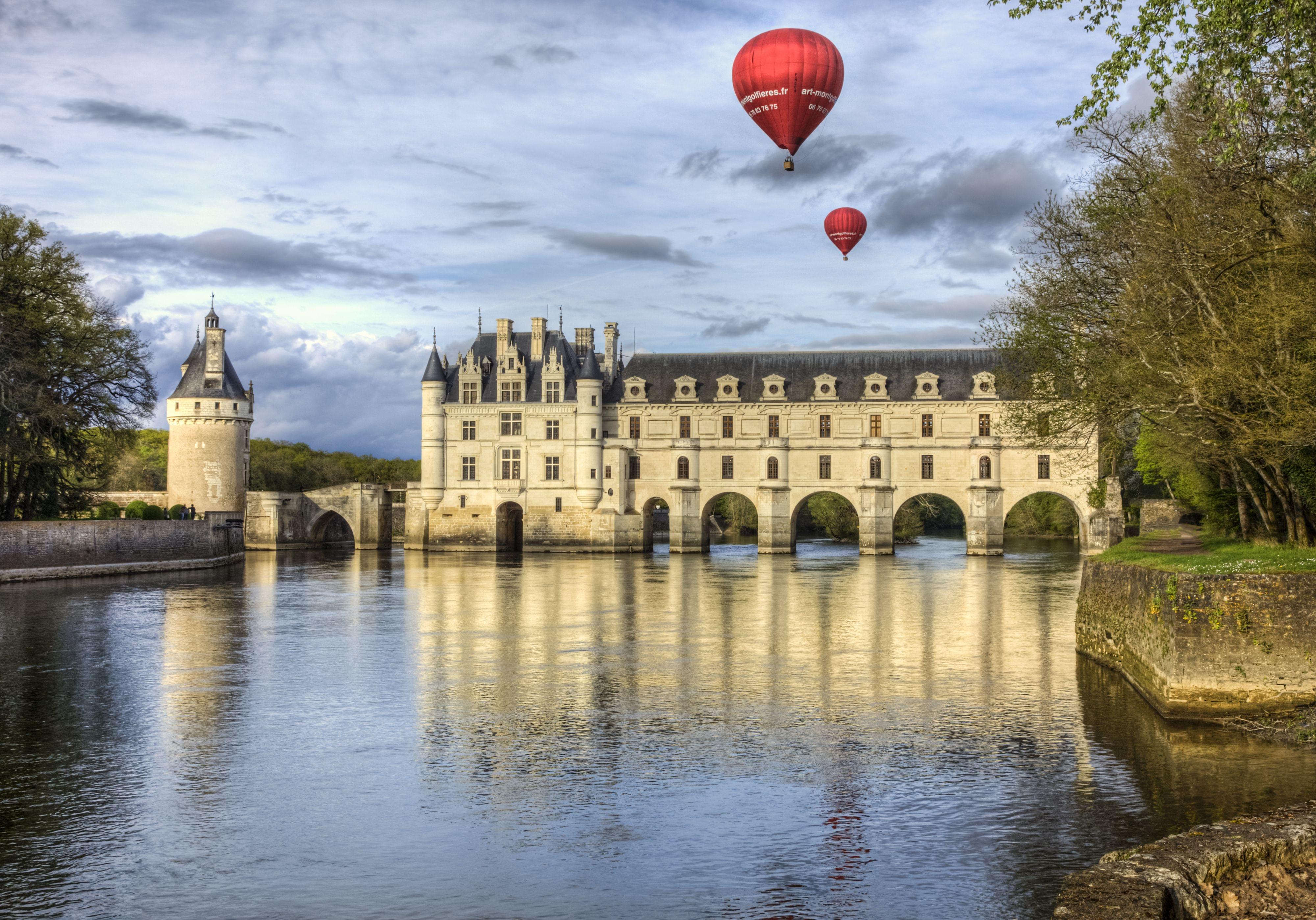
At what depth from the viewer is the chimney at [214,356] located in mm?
67250

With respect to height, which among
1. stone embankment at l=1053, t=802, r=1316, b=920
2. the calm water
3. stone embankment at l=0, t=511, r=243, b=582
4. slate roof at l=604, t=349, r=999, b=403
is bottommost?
the calm water

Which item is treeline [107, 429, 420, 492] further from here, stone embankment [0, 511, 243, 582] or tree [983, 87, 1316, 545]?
tree [983, 87, 1316, 545]

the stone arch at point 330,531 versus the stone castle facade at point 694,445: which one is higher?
the stone castle facade at point 694,445

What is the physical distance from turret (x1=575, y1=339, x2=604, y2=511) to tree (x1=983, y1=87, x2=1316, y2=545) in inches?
1580

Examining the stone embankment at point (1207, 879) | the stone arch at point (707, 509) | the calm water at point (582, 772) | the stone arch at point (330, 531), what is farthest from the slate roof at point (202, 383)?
the stone embankment at point (1207, 879)

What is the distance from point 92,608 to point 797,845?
86.5 feet

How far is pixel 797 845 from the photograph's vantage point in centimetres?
1040

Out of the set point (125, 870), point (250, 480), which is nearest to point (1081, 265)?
point (125, 870)

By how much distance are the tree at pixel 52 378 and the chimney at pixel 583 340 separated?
28.1m

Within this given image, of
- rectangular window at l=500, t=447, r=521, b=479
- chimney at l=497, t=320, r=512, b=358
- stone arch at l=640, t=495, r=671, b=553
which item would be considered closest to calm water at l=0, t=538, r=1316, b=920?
stone arch at l=640, t=495, r=671, b=553

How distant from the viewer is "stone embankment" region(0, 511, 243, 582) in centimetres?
3900

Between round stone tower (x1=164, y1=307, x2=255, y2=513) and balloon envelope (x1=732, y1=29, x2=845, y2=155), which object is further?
round stone tower (x1=164, y1=307, x2=255, y2=513)

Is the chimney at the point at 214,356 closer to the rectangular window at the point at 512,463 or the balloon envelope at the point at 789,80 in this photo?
the rectangular window at the point at 512,463

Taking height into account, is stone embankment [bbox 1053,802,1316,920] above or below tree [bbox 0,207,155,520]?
below
